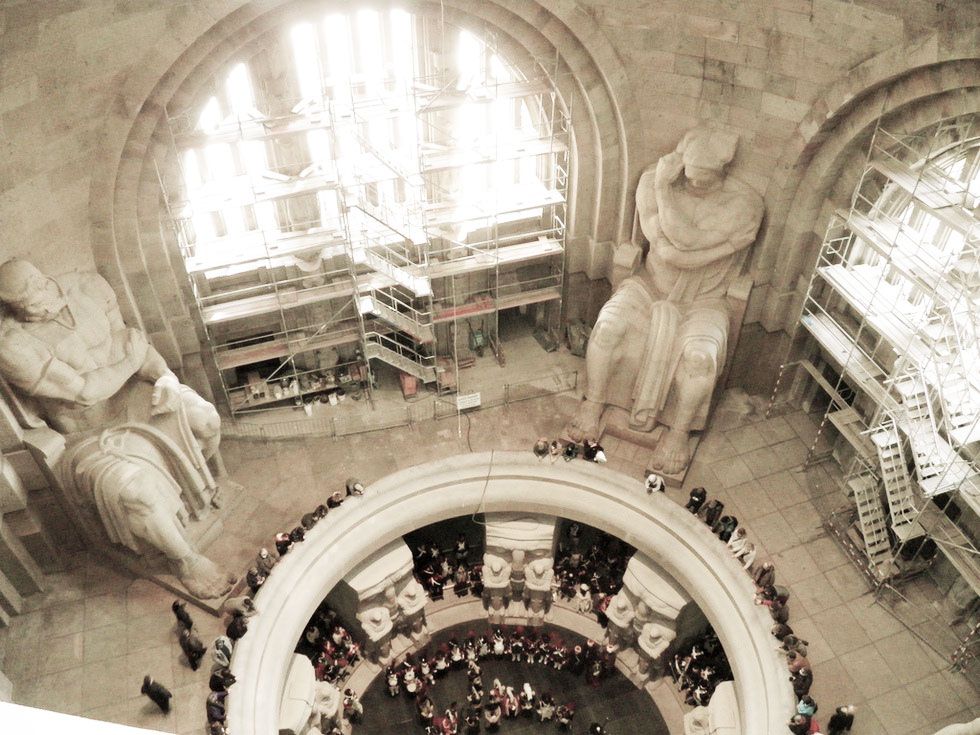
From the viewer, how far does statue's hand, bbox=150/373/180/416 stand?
13531 millimetres

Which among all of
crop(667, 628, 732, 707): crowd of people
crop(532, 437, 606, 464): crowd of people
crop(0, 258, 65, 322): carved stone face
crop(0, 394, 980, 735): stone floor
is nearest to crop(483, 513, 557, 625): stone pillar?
crop(532, 437, 606, 464): crowd of people

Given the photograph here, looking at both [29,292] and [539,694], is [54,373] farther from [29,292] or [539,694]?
[539,694]

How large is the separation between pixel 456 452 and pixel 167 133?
6982 mm

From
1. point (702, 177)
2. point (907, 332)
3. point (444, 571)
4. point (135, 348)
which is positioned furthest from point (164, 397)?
point (907, 332)

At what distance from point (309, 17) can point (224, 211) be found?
3.62 meters

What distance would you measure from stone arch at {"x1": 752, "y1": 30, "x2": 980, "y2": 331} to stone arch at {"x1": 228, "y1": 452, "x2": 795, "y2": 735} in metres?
4.16

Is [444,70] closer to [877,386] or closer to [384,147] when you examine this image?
[384,147]

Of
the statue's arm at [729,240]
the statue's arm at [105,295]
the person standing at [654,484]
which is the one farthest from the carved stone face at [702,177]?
→ the statue's arm at [105,295]

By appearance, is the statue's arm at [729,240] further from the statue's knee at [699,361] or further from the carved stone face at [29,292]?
the carved stone face at [29,292]

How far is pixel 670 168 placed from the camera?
1466 centimetres

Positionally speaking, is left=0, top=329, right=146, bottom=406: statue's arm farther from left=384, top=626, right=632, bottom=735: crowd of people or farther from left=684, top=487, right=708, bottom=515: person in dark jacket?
left=684, top=487, right=708, bottom=515: person in dark jacket

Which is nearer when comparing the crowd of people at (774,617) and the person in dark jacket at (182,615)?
the crowd of people at (774,617)

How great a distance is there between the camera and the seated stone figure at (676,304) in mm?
14680

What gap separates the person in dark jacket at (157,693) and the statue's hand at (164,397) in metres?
3.78
